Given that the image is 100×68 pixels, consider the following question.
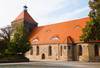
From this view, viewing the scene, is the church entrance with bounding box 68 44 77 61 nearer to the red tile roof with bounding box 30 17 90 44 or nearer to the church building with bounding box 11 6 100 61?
the church building with bounding box 11 6 100 61

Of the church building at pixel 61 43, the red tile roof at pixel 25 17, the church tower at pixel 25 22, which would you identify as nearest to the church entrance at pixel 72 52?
the church building at pixel 61 43

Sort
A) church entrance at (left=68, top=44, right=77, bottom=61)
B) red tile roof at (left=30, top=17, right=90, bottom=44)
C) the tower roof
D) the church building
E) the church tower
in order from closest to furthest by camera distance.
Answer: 1. the church building
2. church entrance at (left=68, top=44, right=77, bottom=61)
3. red tile roof at (left=30, top=17, right=90, bottom=44)
4. the church tower
5. the tower roof

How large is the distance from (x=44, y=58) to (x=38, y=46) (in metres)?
4.09

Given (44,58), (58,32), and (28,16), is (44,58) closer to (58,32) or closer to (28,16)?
(58,32)

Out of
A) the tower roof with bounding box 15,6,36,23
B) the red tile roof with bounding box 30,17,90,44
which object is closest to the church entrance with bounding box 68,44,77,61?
the red tile roof with bounding box 30,17,90,44

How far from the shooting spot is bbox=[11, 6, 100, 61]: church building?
163 ft

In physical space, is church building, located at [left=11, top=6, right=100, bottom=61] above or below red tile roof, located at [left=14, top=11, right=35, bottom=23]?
below

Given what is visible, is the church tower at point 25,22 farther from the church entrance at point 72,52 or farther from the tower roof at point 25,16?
the church entrance at point 72,52

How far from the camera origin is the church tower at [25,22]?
6931 cm

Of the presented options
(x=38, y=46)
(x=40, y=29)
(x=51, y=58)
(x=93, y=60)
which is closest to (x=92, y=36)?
(x=93, y=60)

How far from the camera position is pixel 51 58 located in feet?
187

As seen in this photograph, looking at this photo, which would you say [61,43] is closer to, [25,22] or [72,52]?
[72,52]

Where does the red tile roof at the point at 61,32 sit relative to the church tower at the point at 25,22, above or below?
below

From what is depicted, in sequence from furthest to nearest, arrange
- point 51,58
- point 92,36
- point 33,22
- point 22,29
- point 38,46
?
1. point 33,22
2. point 22,29
3. point 38,46
4. point 51,58
5. point 92,36
